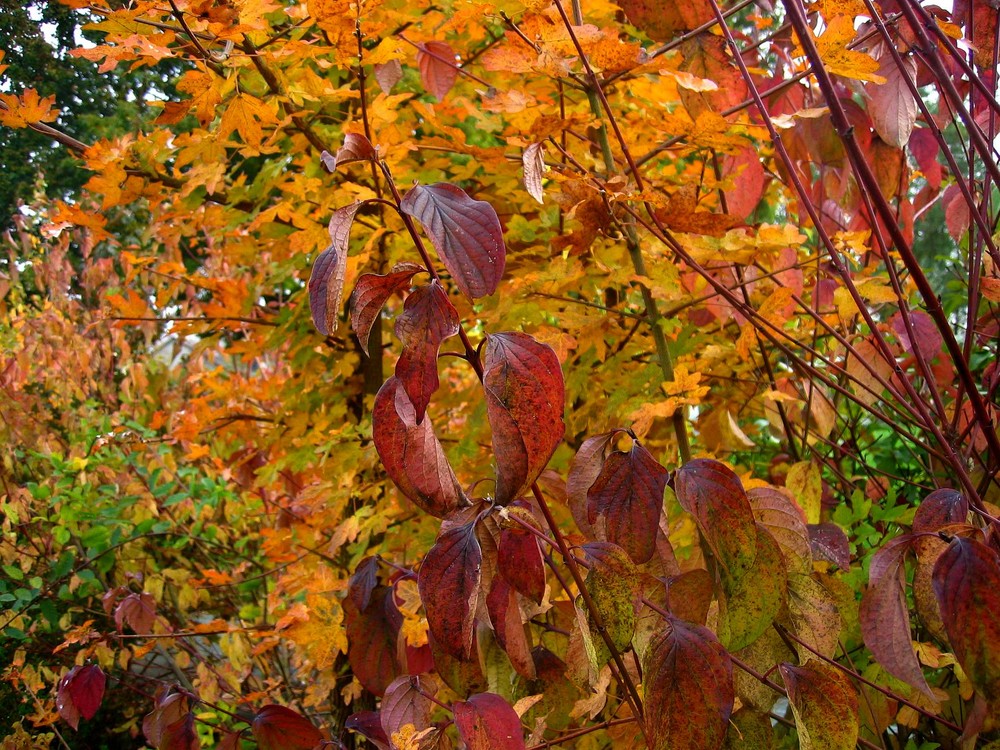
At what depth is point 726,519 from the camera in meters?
0.67

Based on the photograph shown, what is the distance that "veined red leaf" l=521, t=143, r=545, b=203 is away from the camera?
87 cm

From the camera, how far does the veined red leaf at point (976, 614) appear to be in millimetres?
595

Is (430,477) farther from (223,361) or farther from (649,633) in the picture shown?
(223,361)

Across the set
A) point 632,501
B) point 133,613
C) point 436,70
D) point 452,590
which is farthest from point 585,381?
point 133,613

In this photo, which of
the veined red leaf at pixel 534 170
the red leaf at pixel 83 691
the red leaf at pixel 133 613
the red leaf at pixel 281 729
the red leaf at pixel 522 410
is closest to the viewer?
the red leaf at pixel 522 410

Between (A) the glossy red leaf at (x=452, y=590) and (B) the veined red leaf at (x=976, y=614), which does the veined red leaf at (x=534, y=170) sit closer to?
(A) the glossy red leaf at (x=452, y=590)

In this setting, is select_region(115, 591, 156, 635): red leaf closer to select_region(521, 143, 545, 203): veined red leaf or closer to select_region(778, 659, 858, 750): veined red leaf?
select_region(521, 143, 545, 203): veined red leaf

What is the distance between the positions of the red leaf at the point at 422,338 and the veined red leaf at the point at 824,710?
0.41 meters

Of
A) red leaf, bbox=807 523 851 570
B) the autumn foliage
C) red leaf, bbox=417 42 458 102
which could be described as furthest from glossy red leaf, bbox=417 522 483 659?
red leaf, bbox=417 42 458 102

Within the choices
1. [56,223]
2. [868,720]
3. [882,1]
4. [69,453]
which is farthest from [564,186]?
[69,453]

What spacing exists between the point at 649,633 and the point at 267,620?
7.86 feet

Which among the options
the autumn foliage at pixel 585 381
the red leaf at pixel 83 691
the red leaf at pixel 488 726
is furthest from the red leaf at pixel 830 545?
the red leaf at pixel 83 691

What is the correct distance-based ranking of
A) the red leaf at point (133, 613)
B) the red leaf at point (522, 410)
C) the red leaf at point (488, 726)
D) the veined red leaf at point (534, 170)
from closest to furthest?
1. the red leaf at point (522, 410)
2. the red leaf at point (488, 726)
3. the veined red leaf at point (534, 170)
4. the red leaf at point (133, 613)

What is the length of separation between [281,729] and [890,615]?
27.6 inches
